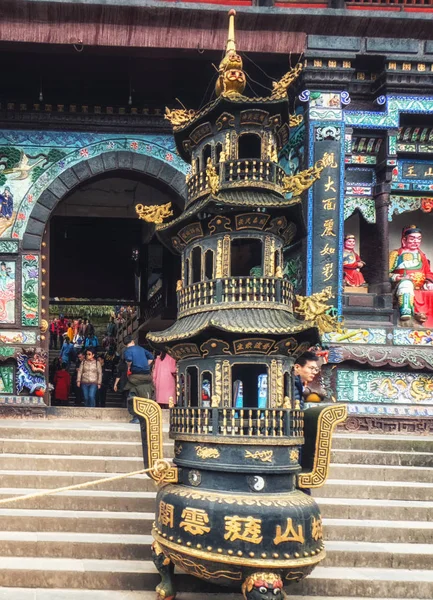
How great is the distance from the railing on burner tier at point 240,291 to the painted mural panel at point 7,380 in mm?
6385

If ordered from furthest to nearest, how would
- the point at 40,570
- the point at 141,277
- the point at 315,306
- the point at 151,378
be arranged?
1. the point at 141,277
2. the point at 151,378
3. the point at 40,570
4. the point at 315,306

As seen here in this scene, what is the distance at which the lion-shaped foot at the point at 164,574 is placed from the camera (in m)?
5.08

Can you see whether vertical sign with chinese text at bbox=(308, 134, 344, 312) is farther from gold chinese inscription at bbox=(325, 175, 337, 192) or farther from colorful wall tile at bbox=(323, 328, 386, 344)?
colorful wall tile at bbox=(323, 328, 386, 344)

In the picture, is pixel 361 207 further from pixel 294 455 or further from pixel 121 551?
pixel 121 551

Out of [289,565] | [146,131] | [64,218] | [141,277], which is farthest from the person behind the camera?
[141,277]

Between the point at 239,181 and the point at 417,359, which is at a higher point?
the point at 239,181

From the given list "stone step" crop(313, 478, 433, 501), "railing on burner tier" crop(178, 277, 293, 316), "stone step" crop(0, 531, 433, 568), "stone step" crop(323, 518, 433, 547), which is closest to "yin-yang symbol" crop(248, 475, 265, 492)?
"railing on burner tier" crop(178, 277, 293, 316)

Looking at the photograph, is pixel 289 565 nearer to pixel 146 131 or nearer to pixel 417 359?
pixel 417 359

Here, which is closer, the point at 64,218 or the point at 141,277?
the point at 64,218

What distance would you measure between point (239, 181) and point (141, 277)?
13.7 meters

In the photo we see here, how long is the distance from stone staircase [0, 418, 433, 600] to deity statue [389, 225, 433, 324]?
2992 mm

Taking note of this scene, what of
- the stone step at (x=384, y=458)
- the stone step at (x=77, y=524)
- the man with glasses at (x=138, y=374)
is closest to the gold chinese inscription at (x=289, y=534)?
the stone step at (x=77, y=524)

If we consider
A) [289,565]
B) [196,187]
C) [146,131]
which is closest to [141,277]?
[146,131]

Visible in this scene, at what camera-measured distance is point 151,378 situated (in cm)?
1001
